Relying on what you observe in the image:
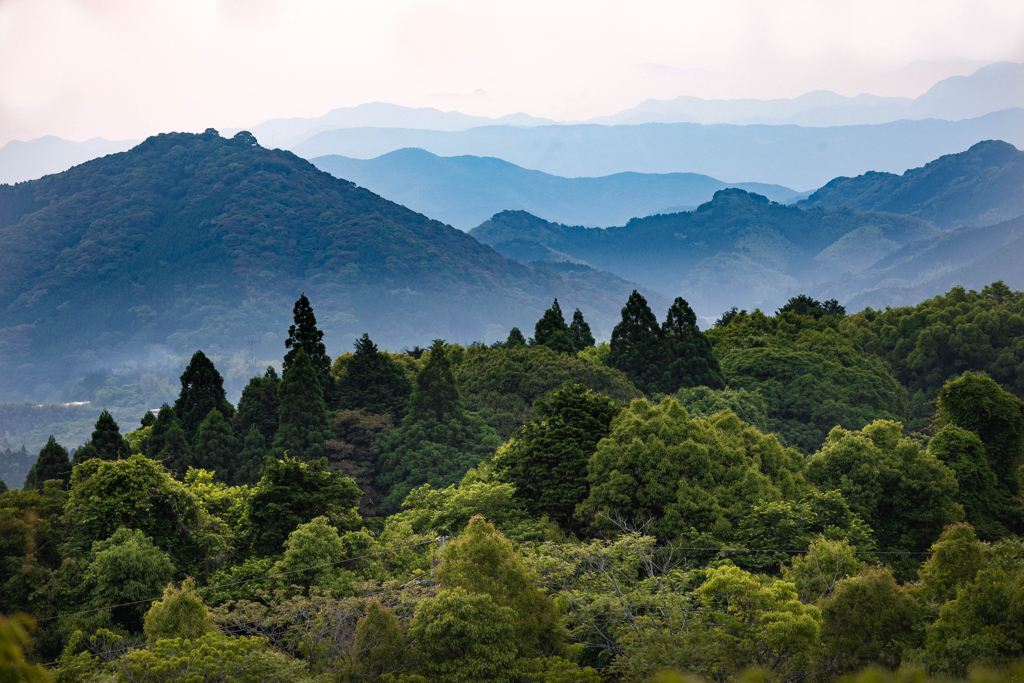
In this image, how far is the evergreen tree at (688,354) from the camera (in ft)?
149

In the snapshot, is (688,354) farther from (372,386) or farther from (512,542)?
(512,542)

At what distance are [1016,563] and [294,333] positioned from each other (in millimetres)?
35208

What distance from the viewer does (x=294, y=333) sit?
Answer: 4200cm

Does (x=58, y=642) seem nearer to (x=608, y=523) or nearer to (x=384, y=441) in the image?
(x=608, y=523)

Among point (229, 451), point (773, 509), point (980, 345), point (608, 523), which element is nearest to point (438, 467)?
point (229, 451)

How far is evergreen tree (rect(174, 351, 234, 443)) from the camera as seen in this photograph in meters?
37.3

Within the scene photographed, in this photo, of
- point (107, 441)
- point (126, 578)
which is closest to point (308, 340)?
point (107, 441)

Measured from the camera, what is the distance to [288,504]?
22.0m

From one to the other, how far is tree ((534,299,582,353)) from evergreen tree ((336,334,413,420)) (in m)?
10.6

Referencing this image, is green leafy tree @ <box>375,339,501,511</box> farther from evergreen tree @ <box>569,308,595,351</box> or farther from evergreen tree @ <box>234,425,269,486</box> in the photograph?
evergreen tree @ <box>569,308,595,351</box>

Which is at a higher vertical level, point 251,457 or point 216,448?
point 216,448

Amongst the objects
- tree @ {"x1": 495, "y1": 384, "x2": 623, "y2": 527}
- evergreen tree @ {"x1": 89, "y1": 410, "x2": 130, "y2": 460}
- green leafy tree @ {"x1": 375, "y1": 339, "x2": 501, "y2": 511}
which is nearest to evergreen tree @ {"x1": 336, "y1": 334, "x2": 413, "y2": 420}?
green leafy tree @ {"x1": 375, "y1": 339, "x2": 501, "y2": 511}

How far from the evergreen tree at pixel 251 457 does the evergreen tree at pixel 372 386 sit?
5.25m

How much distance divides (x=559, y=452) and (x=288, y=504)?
939 cm
